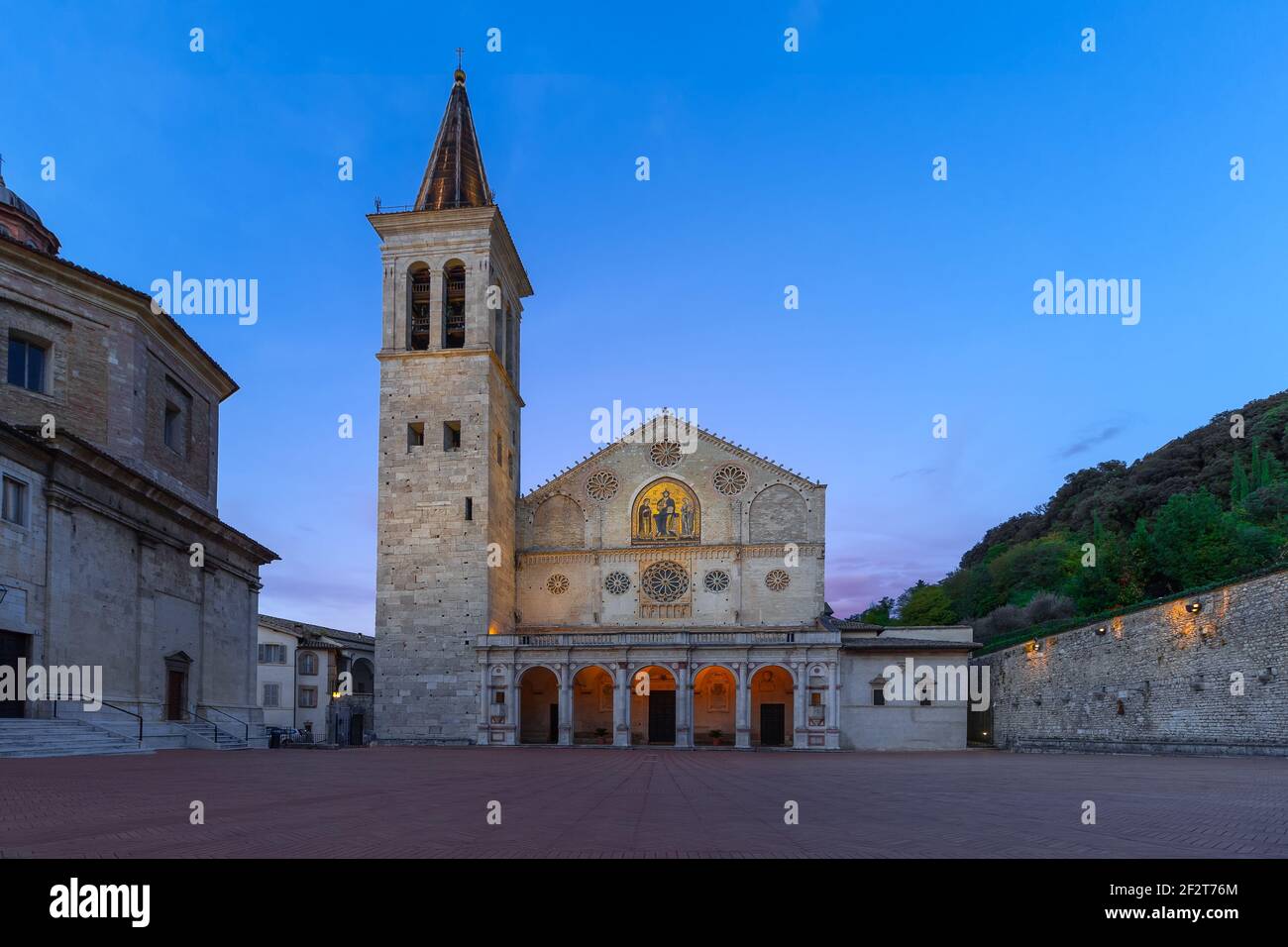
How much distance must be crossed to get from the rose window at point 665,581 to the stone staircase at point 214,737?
21811mm

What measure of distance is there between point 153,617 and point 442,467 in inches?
731

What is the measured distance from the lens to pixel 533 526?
5044 centimetres

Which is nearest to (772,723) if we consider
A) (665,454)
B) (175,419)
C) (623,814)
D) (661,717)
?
(661,717)

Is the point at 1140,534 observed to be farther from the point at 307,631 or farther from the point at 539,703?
the point at 307,631

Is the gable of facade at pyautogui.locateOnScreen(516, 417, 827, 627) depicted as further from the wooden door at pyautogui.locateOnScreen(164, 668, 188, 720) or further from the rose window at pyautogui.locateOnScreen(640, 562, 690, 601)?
the wooden door at pyautogui.locateOnScreen(164, 668, 188, 720)

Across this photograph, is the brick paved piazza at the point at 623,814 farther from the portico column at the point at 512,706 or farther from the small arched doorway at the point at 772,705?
the small arched doorway at the point at 772,705

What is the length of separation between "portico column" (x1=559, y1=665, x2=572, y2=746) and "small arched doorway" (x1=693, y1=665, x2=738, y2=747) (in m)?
5.88

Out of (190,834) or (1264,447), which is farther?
(1264,447)

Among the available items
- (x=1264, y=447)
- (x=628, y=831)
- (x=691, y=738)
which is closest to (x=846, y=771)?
(x=628, y=831)
